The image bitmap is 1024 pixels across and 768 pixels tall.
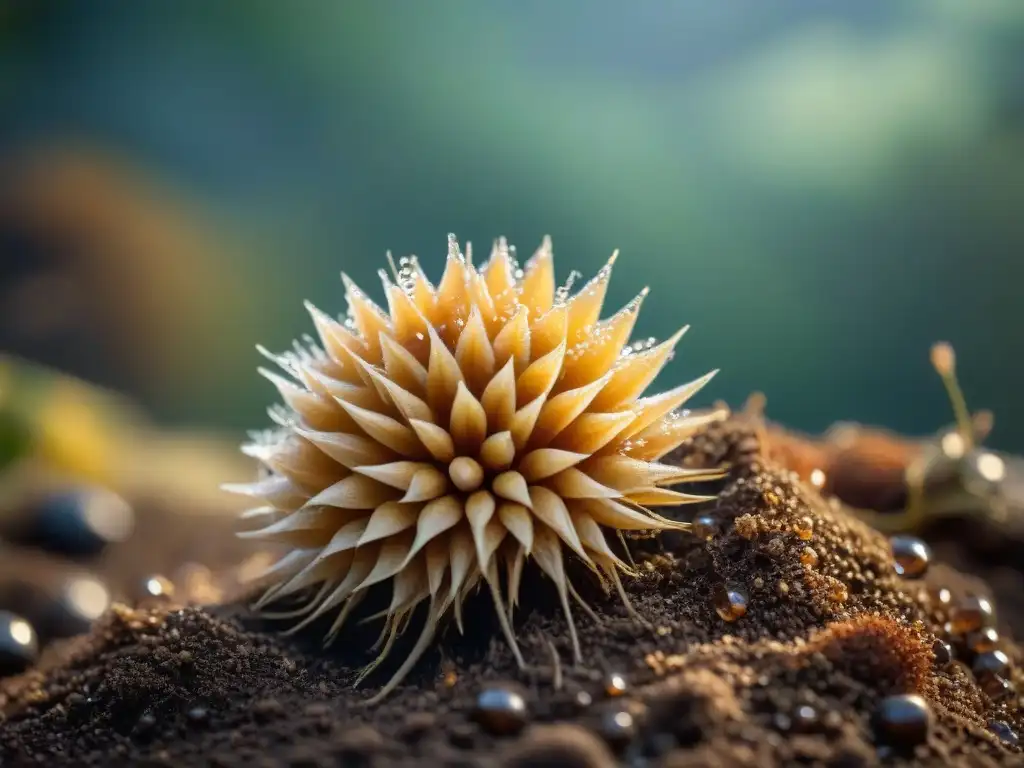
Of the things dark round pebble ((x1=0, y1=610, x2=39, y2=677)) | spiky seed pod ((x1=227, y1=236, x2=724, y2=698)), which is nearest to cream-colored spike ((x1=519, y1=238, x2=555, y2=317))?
spiky seed pod ((x1=227, y1=236, x2=724, y2=698))

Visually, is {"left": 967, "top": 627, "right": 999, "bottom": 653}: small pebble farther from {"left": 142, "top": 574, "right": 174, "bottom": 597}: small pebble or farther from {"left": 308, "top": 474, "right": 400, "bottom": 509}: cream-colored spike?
{"left": 142, "top": 574, "right": 174, "bottom": 597}: small pebble

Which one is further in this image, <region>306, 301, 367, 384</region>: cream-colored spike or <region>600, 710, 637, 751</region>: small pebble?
<region>306, 301, 367, 384</region>: cream-colored spike

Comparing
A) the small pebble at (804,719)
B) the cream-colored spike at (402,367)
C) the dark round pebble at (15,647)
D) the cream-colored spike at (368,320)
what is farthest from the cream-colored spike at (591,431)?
the dark round pebble at (15,647)

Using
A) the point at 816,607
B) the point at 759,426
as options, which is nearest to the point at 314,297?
the point at 759,426

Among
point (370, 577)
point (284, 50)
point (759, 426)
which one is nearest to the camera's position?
point (370, 577)

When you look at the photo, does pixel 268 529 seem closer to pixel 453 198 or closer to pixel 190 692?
pixel 190 692

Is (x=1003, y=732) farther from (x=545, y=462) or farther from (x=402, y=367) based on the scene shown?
(x=402, y=367)

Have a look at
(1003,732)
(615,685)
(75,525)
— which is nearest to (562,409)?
(615,685)
